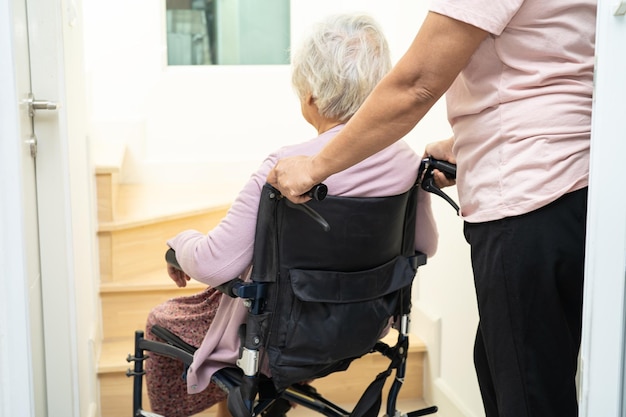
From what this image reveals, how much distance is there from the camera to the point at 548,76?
1240 millimetres

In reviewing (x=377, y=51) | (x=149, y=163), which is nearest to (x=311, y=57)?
(x=377, y=51)

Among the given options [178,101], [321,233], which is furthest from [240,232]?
[178,101]

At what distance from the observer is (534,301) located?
127 centimetres

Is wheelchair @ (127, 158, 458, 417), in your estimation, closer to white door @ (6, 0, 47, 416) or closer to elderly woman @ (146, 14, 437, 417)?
elderly woman @ (146, 14, 437, 417)

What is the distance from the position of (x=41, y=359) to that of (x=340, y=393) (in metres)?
1.16

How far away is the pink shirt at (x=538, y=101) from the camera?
123 centimetres

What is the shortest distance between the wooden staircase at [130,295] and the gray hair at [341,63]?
4.28 ft

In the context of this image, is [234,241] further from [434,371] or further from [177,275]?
[434,371]

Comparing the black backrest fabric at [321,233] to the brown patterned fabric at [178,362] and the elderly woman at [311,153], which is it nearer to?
the elderly woman at [311,153]

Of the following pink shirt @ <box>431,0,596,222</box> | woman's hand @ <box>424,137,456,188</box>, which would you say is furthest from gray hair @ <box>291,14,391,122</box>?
pink shirt @ <box>431,0,596,222</box>

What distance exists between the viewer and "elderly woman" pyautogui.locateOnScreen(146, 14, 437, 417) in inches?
65.5

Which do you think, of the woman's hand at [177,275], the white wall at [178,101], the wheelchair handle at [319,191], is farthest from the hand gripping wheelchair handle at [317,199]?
the white wall at [178,101]

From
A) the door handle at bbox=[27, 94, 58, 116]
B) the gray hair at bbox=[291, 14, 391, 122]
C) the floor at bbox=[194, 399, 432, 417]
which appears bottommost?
the floor at bbox=[194, 399, 432, 417]

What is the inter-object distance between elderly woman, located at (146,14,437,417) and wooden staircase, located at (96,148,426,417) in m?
0.91
